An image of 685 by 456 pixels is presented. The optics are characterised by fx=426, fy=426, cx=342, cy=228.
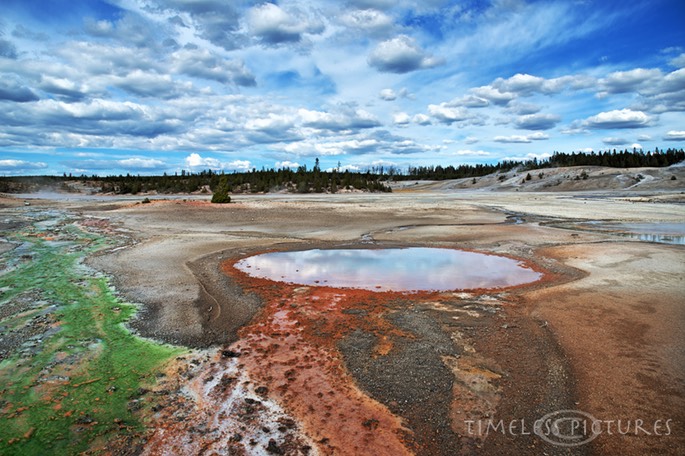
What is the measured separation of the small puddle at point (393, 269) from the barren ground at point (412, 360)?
2.56 ft

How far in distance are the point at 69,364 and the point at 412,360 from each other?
4.99m

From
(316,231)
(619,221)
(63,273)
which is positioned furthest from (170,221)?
(619,221)

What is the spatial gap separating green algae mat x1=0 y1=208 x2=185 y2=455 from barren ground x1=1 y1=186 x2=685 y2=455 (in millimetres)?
404

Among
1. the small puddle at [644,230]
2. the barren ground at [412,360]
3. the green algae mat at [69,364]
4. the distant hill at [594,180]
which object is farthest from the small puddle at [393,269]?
the distant hill at [594,180]

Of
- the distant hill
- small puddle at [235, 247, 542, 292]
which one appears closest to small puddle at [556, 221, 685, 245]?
small puddle at [235, 247, 542, 292]

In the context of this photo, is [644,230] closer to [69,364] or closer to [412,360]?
[412,360]

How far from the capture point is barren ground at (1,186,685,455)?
4449 millimetres

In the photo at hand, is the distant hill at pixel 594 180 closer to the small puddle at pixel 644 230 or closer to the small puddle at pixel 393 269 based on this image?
the small puddle at pixel 644 230

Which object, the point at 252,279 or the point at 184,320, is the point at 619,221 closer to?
the point at 252,279

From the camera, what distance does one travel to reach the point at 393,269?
12.6m

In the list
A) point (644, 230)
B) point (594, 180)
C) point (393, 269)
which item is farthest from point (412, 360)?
point (594, 180)

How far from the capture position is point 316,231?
2152cm

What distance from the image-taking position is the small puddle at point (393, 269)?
35.4ft

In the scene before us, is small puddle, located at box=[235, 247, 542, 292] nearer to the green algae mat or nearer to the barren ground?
the barren ground
